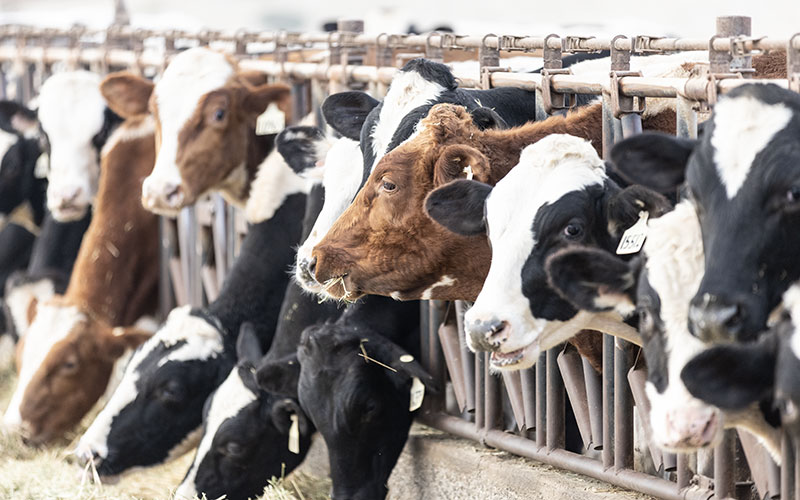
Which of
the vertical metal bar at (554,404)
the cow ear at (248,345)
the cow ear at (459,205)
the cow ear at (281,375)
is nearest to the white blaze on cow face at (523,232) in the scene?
the cow ear at (459,205)

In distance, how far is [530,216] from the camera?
11.2ft

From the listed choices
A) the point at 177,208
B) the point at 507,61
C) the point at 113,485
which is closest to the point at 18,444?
the point at 113,485

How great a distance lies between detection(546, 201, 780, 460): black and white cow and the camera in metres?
2.82

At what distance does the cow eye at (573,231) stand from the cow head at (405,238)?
1.84 feet

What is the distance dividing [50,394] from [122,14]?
4.26 meters

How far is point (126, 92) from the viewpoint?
7191mm

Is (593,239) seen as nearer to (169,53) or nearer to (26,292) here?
(169,53)

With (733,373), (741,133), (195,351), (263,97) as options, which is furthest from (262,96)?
(733,373)

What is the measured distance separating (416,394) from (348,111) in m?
1.14

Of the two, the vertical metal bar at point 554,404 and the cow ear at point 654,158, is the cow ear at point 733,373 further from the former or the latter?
the vertical metal bar at point 554,404

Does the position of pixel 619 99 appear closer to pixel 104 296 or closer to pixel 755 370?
pixel 755 370

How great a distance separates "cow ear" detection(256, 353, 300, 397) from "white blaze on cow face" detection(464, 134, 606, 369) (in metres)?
1.81

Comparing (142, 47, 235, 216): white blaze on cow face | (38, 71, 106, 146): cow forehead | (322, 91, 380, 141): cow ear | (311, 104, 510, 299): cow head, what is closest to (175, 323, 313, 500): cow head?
(142, 47, 235, 216): white blaze on cow face

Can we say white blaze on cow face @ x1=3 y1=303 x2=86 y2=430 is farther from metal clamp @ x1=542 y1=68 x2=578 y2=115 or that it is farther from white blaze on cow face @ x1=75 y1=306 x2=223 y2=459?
metal clamp @ x1=542 y1=68 x2=578 y2=115
